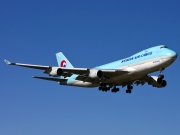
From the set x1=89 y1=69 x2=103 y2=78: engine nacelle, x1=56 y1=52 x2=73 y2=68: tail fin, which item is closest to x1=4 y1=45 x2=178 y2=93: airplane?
x1=89 y1=69 x2=103 y2=78: engine nacelle

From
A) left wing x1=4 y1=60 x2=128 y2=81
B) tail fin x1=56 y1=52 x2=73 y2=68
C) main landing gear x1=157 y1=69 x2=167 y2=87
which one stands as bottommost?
main landing gear x1=157 y1=69 x2=167 y2=87

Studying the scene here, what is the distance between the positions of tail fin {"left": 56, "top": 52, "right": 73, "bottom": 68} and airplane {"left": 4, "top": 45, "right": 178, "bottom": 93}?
17.6 ft

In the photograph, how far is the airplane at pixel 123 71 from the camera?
58.5m

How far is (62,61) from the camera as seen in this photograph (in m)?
75.8

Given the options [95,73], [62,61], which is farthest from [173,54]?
[62,61]

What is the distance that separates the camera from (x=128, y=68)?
6047cm

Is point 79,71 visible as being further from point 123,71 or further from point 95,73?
point 123,71

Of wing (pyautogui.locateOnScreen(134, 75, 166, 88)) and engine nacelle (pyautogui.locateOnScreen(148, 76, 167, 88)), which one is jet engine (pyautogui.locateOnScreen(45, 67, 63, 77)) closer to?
wing (pyautogui.locateOnScreen(134, 75, 166, 88))

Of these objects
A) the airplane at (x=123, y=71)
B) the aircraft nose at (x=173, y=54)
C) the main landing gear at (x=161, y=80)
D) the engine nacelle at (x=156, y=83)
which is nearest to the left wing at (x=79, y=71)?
the airplane at (x=123, y=71)

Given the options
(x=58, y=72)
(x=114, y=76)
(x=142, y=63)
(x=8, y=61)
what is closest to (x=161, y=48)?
(x=142, y=63)

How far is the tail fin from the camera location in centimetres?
7456

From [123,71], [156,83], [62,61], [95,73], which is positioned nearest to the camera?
[123,71]

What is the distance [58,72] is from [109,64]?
785 centimetres

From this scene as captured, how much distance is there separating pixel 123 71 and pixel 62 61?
58.6 feet
